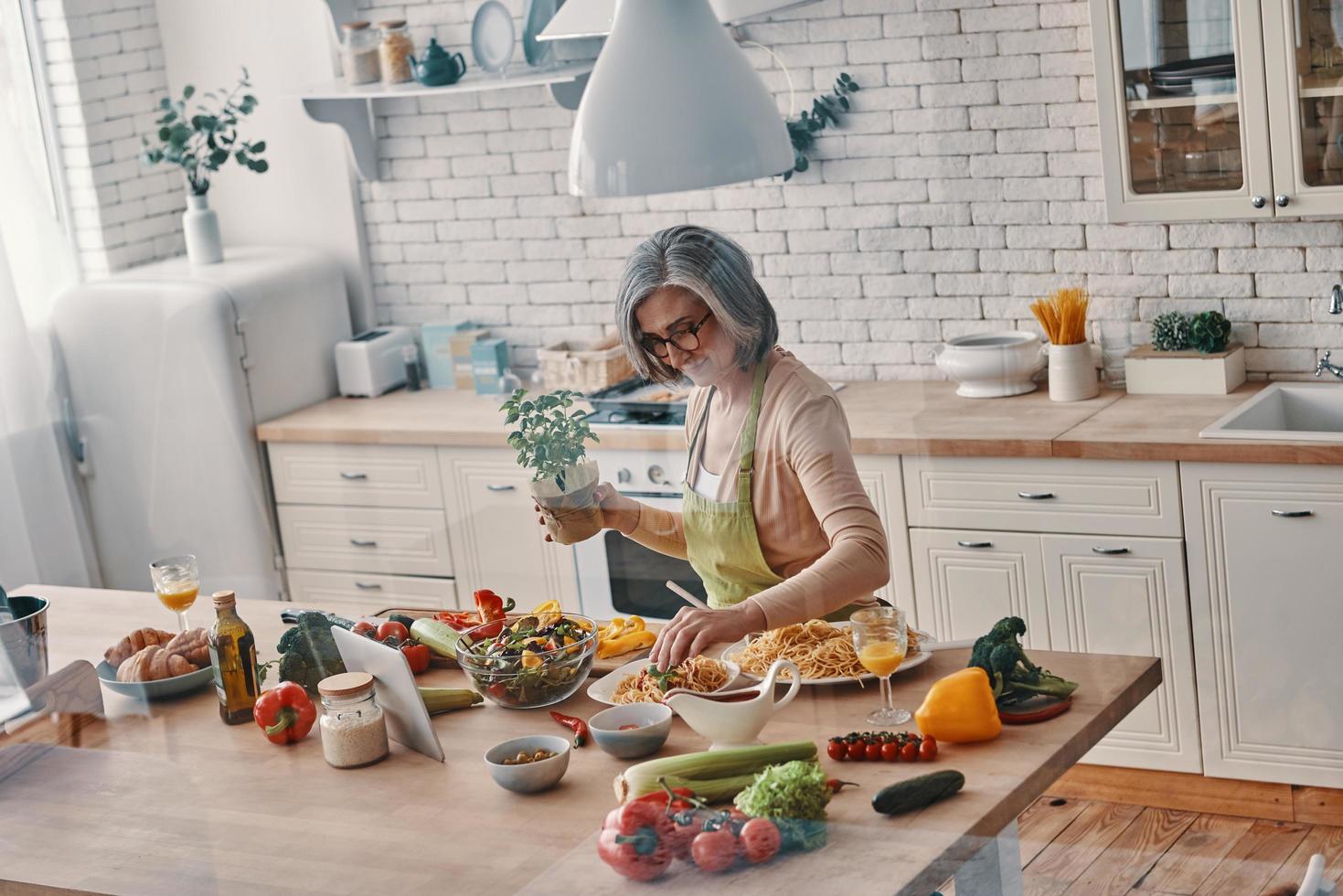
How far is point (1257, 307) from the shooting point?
5.91 ft

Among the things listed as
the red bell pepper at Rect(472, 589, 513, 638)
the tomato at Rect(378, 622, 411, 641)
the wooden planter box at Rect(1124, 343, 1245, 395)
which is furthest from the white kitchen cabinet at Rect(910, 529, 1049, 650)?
the tomato at Rect(378, 622, 411, 641)

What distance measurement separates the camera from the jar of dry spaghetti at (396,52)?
6.63 ft

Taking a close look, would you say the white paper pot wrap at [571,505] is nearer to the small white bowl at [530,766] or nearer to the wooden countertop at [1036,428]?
the wooden countertop at [1036,428]

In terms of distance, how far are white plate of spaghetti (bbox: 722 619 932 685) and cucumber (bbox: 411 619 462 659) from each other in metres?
0.43

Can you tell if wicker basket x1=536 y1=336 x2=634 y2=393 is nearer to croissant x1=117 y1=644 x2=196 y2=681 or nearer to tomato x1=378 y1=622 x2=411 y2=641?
tomato x1=378 y1=622 x2=411 y2=641

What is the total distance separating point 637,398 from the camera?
1842mm

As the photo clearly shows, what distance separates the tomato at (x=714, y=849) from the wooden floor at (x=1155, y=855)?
12.5 inches

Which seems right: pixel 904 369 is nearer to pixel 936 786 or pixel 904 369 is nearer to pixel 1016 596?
pixel 1016 596

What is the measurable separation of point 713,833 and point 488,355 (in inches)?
34.3

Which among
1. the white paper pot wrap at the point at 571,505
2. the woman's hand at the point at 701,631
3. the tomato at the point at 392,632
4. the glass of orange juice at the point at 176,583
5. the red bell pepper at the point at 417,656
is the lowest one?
the red bell pepper at the point at 417,656

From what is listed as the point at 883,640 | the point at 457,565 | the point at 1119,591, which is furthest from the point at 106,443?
the point at 1119,591

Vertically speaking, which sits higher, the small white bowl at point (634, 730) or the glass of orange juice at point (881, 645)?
the glass of orange juice at point (881, 645)

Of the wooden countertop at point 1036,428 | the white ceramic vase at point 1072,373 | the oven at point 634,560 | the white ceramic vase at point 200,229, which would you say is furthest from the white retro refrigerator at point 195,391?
the white ceramic vase at point 1072,373

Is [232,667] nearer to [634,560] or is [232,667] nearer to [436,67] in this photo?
[634,560]
